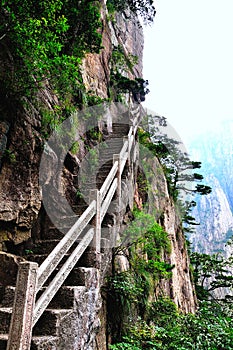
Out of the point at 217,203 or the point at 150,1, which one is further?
the point at 217,203

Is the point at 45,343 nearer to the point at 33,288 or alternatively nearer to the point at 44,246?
the point at 33,288

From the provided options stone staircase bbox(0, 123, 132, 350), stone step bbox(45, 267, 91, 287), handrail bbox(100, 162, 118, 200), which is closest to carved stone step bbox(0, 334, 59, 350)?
stone staircase bbox(0, 123, 132, 350)

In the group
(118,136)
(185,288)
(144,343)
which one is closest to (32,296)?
(144,343)

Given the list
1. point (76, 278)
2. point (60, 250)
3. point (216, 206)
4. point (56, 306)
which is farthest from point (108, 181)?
point (216, 206)

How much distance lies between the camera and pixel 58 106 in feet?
20.4

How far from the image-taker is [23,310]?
277 centimetres

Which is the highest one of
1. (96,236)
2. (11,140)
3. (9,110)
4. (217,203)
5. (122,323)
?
(217,203)

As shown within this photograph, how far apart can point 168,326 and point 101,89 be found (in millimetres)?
8627

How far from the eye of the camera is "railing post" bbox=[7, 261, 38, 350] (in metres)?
2.70

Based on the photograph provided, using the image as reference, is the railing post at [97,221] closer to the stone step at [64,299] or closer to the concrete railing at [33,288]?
the concrete railing at [33,288]

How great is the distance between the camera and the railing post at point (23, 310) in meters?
2.70

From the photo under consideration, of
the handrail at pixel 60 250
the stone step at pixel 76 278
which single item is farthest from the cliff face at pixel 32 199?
the handrail at pixel 60 250

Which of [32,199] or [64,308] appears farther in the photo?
[32,199]

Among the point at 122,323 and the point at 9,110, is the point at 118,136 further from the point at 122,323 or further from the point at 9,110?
the point at 122,323
